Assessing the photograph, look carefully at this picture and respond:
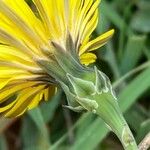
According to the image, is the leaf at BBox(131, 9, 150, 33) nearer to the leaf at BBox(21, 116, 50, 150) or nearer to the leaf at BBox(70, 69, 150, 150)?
the leaf at BBox(70, 69, 150, 150)

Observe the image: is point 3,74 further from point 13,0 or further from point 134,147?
point 134,147

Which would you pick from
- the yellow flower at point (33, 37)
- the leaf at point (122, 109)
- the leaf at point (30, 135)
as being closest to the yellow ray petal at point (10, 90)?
the yellow flower at point (33, 37)

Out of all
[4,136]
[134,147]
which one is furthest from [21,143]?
[134,147]

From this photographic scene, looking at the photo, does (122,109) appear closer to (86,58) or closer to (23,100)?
(86,58)

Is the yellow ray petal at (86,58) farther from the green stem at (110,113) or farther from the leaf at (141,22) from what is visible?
the leaf at (141,22)

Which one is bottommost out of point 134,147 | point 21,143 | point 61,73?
point 21,143
